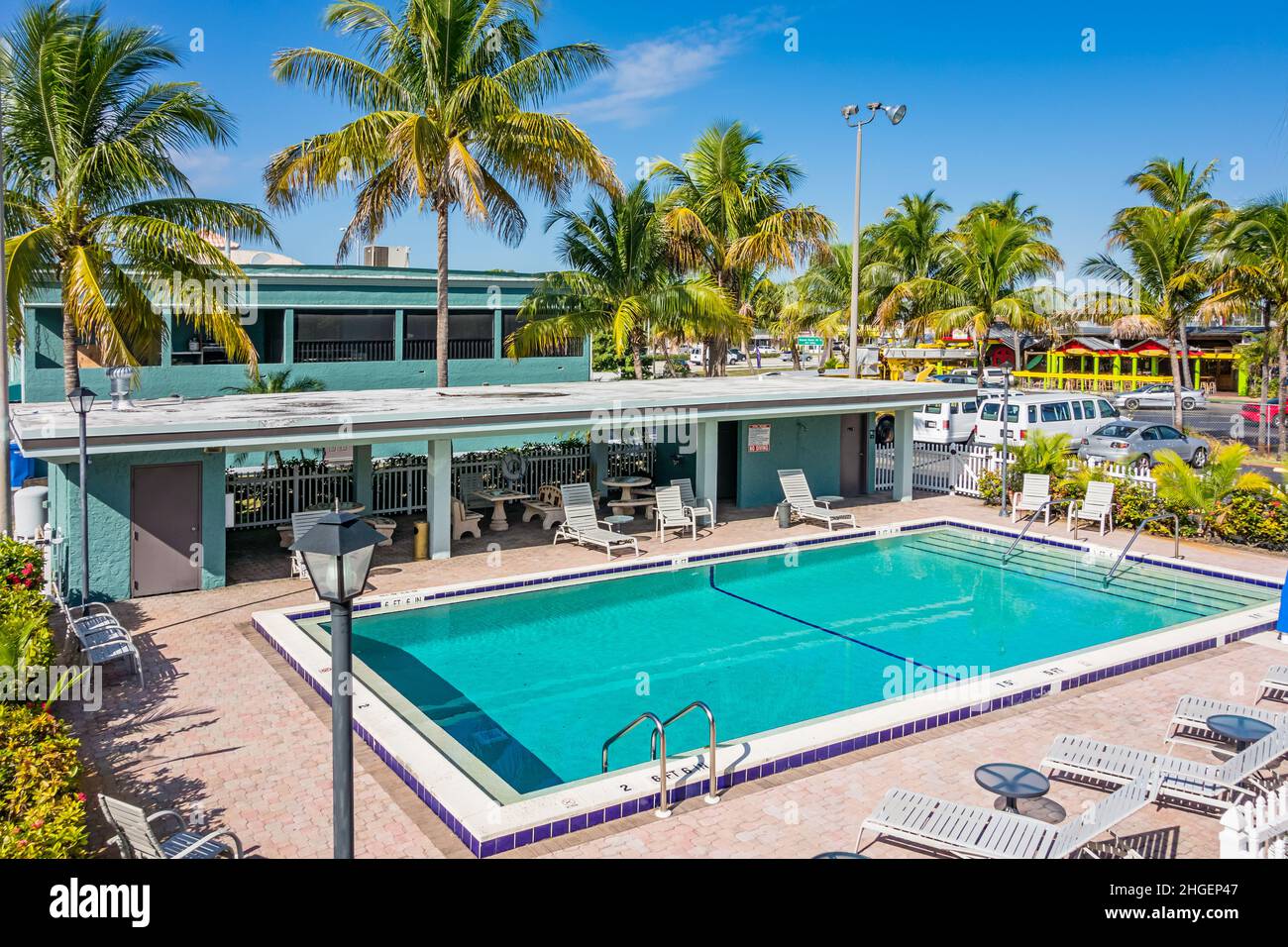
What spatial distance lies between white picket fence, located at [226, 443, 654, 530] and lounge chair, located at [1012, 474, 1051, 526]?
770 centimetres

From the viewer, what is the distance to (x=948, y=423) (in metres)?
29.5

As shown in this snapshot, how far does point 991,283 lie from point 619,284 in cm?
1448

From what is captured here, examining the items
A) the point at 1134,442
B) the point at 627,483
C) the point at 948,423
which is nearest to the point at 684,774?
the point at 627,483

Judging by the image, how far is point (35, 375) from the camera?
82.0 feet

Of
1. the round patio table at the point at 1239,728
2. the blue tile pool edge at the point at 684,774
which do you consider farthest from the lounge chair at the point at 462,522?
the round patio table at the point at 1239,728

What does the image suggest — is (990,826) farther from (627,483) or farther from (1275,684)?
(627,483)

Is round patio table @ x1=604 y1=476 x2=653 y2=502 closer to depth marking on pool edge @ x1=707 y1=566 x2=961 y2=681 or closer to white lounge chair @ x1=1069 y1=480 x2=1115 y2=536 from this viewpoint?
depth marking on pool edge @ x1=707 y1=566 x2=961 y2=681

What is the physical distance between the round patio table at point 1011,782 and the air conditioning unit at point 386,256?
35342 mm

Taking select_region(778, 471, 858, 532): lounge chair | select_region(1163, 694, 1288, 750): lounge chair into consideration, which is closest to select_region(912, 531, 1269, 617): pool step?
select_region(778, 471, 858, 532): lounge chair

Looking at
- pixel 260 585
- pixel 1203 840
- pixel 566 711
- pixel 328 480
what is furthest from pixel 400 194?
pixel 1203 840

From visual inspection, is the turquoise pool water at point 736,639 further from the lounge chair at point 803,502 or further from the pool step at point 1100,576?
the lounge chair at point 803,502

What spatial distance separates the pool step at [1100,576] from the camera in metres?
15.3
